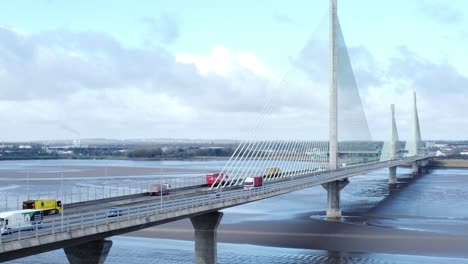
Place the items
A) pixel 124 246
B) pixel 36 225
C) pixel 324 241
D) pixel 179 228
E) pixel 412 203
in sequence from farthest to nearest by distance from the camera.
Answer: pixel 412 203, pixel 179 228, pixel 324 241, pixel 124 246, pixel 36 225

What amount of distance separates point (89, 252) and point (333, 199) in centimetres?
2999

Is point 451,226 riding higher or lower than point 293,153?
lower

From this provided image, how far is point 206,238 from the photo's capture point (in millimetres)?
27078

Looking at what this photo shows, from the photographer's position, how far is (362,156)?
74812 mm

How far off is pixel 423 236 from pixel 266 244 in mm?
10228

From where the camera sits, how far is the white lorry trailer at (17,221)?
16609 mm

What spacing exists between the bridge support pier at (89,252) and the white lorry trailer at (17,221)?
205 centimetres

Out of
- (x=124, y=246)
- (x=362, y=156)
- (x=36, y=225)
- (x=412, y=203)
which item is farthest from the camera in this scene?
(x=362, y=156)

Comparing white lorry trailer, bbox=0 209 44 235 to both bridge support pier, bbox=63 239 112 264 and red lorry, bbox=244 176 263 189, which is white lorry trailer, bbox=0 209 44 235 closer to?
bridge support pier, bbox=63 239 112 264

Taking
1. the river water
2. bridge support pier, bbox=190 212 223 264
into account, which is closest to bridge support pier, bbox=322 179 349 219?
the river water

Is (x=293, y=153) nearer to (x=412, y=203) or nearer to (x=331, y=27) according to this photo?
(x=331, y=27)

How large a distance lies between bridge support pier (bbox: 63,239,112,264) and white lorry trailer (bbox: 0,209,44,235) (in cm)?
205

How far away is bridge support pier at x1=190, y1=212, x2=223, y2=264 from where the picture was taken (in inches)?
1053

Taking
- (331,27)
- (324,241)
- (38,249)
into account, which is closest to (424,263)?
(324,241)
